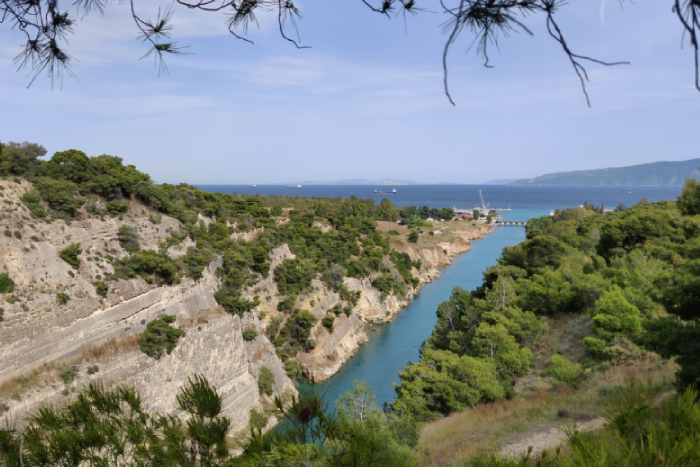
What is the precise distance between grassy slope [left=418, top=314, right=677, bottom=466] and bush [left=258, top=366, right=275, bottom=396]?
8676 mm

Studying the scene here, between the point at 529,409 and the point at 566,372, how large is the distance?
2012 millimetres

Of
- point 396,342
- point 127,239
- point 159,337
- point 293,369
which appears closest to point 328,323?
point 293,369

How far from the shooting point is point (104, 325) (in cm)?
1316

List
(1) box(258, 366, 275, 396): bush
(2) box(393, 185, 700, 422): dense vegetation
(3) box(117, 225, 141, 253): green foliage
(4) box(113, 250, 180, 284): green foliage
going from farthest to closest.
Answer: (1) box(258, 366, 275, 396): bush
(3) box(117, 225, 141, 253): green foliage
(4) box(113, 250, 180, 284): green foliage
(2) box(393, 185, 700, 422): dense vegetation

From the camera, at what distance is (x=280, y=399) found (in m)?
2.95

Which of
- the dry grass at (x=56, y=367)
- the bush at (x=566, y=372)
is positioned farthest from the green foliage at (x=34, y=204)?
the bush at (x=566, y=372)

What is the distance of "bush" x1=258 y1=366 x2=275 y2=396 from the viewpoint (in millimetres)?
17458

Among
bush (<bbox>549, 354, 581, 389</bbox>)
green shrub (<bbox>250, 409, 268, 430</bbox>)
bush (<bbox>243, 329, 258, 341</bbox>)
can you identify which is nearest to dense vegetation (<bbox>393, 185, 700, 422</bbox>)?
bush (<bbox>549, 354, 581, 389</bbox>)

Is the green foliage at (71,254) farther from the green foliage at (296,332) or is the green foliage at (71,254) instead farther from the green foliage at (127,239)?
the green foliage at (296,332)

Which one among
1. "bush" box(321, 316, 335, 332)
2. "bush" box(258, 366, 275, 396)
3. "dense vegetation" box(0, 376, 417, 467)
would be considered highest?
"dense vegetation" box(0, 376, 417, 467)

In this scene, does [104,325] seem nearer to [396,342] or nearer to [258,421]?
[258,421]

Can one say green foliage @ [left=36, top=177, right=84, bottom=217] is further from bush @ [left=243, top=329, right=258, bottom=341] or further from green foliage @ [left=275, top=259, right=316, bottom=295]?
green foliage @ [left=275, top=259, right=316, bottom=295]

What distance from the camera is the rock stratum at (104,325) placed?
36.7ft

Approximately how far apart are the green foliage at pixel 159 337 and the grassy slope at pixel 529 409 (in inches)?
362
